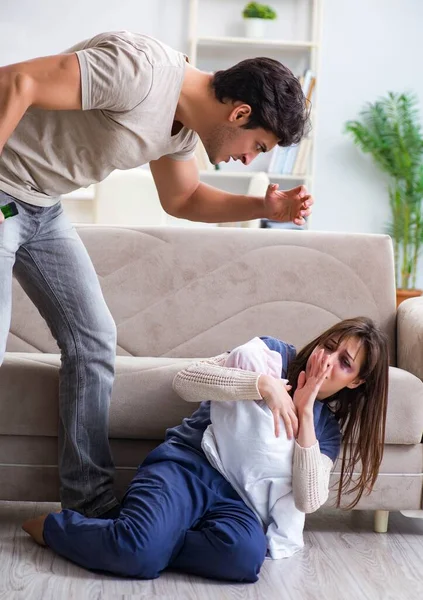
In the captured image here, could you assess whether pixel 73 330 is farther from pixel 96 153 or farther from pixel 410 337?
pixel 410 337

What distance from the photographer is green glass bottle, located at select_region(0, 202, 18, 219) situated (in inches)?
68.6

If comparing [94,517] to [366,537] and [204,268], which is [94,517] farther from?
[204,268]

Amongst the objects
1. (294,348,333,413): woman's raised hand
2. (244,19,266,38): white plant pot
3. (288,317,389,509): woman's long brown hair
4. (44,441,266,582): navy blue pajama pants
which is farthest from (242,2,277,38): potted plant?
(44,441,266,582): navy blue pajama pants

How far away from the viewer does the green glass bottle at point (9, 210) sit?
174 cm

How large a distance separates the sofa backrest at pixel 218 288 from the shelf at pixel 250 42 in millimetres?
3226

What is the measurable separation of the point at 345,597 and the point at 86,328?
807 mm

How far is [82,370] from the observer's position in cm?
204

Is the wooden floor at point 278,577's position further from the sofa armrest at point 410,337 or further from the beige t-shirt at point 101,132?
the beige t-shirt at point 101,132

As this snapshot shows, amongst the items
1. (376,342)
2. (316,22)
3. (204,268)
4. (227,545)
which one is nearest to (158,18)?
(316,22)

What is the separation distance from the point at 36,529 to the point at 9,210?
0.76 metres

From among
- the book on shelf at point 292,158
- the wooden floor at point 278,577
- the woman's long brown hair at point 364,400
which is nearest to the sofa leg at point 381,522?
the wooden floor at point 278,577

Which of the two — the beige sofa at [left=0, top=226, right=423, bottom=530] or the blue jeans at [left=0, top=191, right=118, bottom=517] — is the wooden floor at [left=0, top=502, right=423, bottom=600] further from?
the beige sofa at [left=0, top=226, right=423, bottom=530]

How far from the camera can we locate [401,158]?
5723mm

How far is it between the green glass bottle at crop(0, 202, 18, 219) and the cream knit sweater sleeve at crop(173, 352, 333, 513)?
0.61m
